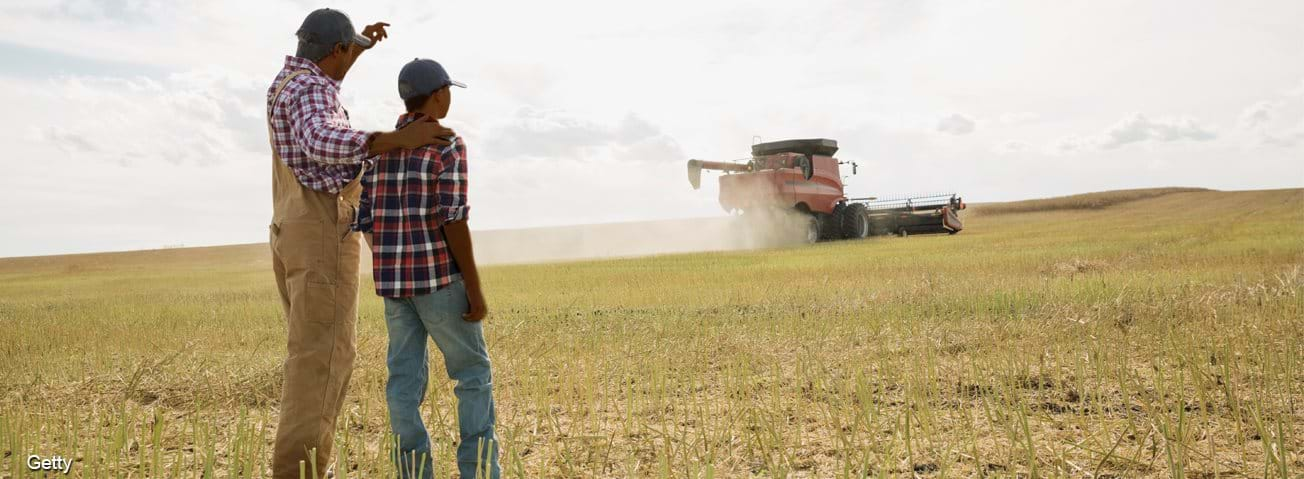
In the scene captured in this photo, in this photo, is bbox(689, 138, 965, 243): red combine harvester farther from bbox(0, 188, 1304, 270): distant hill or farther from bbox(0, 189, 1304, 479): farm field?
bbox(0, 189, 1304, 479): farm field

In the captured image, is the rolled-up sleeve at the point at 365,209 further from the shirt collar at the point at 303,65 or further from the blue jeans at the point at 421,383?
the shirt collar at the point at 303,65

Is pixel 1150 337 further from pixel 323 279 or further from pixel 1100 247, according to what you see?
pixel 1100 247

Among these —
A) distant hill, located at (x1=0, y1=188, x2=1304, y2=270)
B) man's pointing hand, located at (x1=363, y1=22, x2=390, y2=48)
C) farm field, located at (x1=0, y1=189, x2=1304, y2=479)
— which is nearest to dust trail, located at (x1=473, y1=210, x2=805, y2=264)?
distant hill, located at (x1=0, y1=188, x2=1304, y2=270)

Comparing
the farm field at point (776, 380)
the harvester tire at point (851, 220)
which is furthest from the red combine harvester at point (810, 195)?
the farm field at point (776, 380)

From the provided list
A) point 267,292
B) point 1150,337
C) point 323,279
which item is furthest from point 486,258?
point 323,279

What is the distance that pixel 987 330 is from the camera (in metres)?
6.98

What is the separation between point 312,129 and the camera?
3031 mm

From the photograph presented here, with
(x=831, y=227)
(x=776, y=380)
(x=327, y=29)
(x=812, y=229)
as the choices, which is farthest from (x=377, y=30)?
(x=831, y=227)

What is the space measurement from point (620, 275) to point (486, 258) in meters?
12.6

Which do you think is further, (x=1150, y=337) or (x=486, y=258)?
(x=486, y=258)

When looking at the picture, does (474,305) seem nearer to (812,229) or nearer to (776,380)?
(776,380)

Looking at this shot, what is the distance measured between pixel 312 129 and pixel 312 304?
0.63 metres

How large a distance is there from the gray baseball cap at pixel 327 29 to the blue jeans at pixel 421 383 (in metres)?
1.00

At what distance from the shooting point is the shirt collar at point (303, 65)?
10.7 ft
